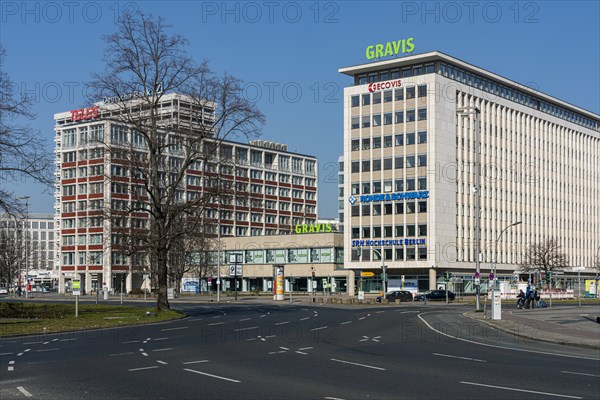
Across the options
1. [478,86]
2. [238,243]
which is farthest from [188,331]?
[238,243]

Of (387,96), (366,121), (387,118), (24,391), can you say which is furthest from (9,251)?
(24,391)

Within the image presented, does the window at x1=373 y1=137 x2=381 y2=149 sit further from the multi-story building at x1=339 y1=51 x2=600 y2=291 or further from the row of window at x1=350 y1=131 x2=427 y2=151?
the multi-story building at x1=339 y1=51 x2=600 y2=291

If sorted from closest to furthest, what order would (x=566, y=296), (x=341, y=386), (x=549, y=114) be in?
(x=341, y=386) < (x=566, y=296) < (x=549, y=114)

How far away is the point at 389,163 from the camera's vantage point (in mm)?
107812

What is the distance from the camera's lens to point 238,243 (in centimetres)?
13112

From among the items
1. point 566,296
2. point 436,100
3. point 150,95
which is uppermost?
point 436,100

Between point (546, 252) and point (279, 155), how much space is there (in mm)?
67777

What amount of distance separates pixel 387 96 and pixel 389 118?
3047mm

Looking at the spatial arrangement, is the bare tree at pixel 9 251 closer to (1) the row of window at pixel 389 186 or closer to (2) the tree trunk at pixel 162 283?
(2) the tree trunk at pixel 162 283

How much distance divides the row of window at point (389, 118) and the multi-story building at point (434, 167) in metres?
0.14

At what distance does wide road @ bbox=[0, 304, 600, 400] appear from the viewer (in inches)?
578

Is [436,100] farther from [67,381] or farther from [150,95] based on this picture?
[67,381]

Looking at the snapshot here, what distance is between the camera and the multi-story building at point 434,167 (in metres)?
104

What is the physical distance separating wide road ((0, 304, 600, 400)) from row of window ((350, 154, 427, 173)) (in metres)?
73.9
